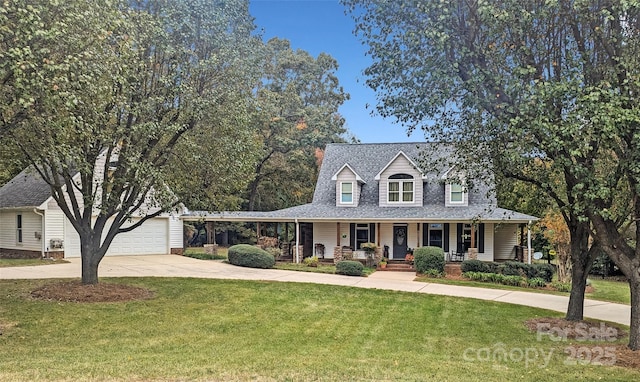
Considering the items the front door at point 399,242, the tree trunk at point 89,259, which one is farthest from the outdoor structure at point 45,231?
the front door at point 399,242

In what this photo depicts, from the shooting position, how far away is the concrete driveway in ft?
45.0

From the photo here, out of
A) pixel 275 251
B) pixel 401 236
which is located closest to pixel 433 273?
pixel 401 236

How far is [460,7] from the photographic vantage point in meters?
8.98

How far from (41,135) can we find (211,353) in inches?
217

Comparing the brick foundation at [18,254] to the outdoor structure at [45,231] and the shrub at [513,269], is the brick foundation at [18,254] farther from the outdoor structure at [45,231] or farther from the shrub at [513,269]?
the shrub at [513,269]

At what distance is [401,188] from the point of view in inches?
959

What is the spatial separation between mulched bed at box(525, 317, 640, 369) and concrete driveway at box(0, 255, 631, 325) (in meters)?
1.44

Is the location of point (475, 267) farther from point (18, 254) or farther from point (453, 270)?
point (18, 254)

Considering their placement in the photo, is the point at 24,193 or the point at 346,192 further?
the point at 346,192

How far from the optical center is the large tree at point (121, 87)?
767cm

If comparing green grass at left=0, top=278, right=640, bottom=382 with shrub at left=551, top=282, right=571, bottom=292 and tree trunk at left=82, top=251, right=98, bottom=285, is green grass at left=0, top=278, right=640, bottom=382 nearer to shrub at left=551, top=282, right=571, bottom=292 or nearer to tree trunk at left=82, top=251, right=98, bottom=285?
tree trunk at left=82, top=251, right=98, bottom=285

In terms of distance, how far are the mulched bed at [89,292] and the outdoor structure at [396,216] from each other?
31.7 ft

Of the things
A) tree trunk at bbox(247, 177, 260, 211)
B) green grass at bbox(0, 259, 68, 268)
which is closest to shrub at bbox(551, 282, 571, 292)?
green grass at bbox(0, 259, 68, 268)

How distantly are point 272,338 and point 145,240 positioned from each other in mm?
18248
